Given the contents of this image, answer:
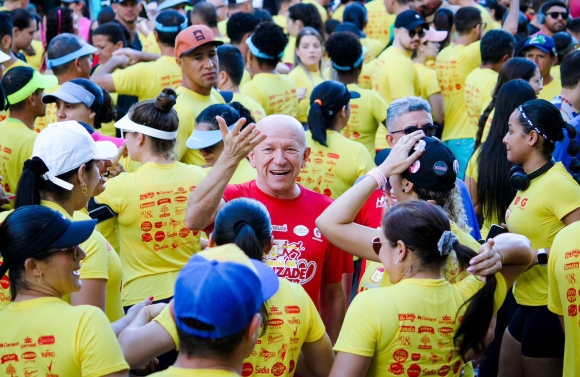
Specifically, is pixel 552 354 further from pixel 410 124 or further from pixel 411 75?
pixel 411 75

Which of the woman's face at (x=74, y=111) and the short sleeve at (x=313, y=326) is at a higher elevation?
the woman's face at (x=74, y=111)

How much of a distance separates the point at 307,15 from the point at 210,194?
8359mm

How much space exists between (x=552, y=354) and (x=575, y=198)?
94 cm

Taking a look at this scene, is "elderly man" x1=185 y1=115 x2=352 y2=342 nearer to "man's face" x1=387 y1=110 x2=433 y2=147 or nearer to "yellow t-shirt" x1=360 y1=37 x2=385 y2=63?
"man's face" x1=387 y1=110 x2=433 y2=147

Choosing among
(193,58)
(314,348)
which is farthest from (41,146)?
(193,58)

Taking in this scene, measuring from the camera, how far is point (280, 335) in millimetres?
3291

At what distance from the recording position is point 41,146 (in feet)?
13.0

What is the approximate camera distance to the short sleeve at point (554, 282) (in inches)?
157

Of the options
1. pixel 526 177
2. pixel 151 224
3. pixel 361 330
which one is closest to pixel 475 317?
pixel 361 330

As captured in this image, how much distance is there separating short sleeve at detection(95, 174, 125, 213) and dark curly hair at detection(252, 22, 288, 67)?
3.70 metres

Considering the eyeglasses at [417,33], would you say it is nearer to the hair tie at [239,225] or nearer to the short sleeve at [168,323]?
the hair tie at [239,225]

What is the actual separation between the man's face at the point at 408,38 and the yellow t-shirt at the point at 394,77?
3.4 inches

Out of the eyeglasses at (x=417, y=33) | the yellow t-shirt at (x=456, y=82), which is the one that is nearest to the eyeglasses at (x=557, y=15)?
the yellow t-shirt at (x=456, y=82)

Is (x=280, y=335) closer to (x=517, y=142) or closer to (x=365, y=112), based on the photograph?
(x=517, y=142)
